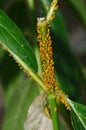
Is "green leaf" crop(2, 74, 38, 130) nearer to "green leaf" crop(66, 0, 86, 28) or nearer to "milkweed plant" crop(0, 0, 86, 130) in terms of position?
"green leaf" crop(66, 0, 86, 28)

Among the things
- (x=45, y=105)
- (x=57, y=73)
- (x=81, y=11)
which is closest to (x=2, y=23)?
(x=45, y=105)

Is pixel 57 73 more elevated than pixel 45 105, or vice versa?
pixel 57 73

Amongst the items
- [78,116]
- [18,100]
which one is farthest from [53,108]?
[18,100]

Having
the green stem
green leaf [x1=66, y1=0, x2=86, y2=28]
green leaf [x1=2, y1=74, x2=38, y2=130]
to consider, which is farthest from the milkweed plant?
green leaf [x1=66, y1=0, x2=86, y2=28]

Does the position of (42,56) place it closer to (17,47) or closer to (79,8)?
(17,47)

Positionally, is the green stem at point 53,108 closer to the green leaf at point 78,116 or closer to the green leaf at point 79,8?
the green leaf at point 78,116

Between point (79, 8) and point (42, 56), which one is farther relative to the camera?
point (79, 8)

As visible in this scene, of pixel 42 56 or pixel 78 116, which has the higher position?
pixel 42 56

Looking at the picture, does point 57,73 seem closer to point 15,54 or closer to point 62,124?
point 62,124
